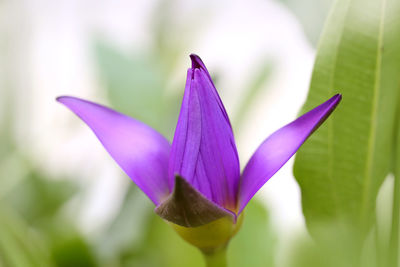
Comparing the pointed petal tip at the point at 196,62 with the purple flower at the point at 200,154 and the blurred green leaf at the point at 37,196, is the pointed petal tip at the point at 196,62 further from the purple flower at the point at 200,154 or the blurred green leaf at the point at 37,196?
the blurred green leaf at the point at 37,196

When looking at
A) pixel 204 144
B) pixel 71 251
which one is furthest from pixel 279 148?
pixel 71 251

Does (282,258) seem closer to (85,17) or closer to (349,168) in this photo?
(349,168)

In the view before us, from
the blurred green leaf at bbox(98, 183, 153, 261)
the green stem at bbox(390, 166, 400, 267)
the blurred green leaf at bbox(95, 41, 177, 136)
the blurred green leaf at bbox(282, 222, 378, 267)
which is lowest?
the blurred green leaf at bbox(98, 183, 153, 261)

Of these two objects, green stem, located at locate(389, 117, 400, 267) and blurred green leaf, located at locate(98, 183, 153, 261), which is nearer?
green stem, located at locate(389, 117, 400, 267)

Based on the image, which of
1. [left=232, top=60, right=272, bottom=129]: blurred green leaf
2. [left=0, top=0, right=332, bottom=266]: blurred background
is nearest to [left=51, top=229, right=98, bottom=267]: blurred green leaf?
[left=0, top=0, right=332, bottom=266]: blurred background

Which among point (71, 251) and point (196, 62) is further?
point (71, 251)

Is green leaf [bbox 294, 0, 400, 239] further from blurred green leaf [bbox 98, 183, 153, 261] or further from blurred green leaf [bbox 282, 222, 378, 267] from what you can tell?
blurred green leaf [bbox 98, 183, 153, 261]

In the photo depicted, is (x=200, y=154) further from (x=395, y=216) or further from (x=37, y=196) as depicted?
(x=37, y=196)

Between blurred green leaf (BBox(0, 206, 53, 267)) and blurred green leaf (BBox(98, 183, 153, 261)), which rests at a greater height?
blurred green leaf (BBox(0, 206, 53, 267))
